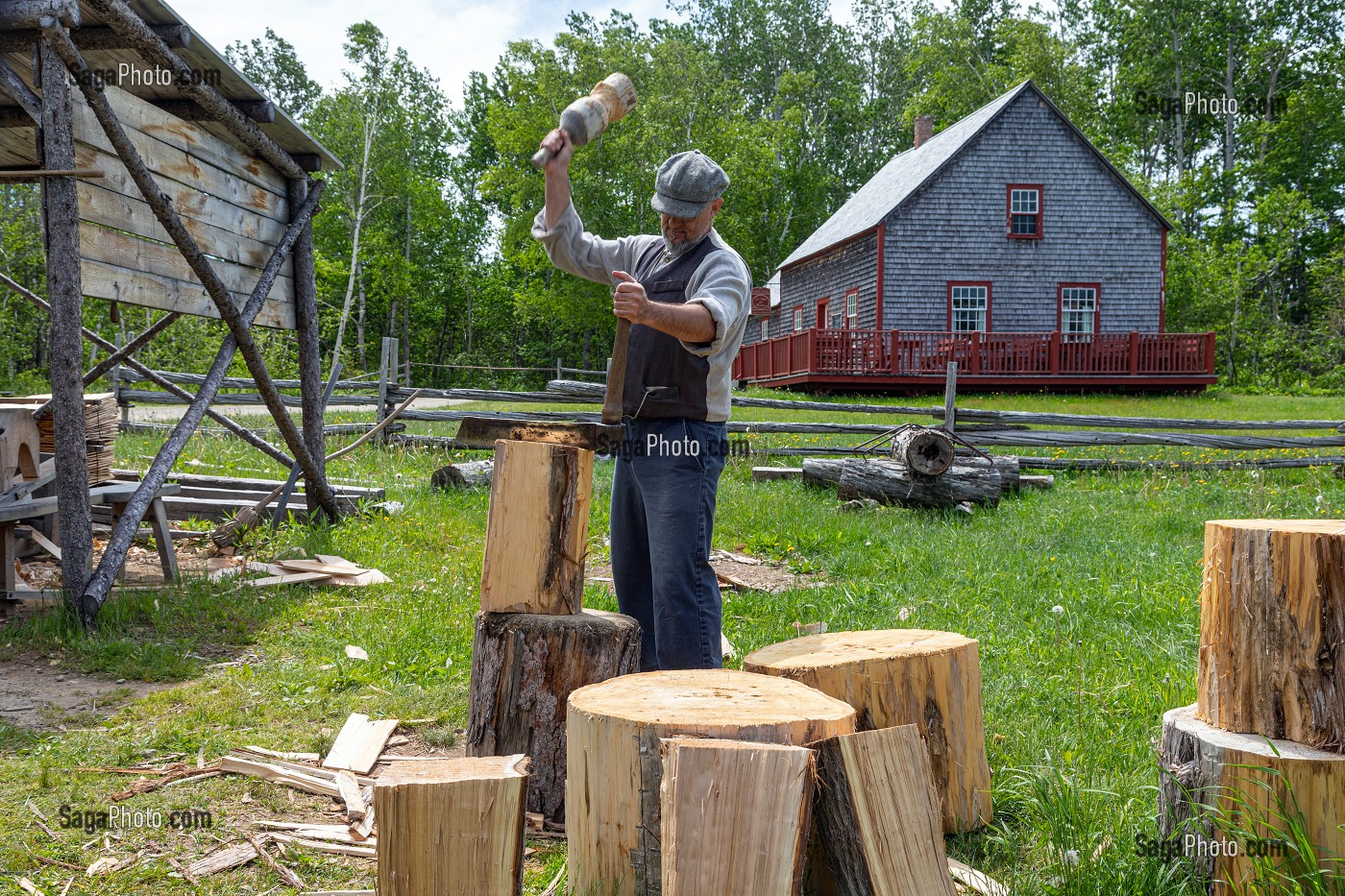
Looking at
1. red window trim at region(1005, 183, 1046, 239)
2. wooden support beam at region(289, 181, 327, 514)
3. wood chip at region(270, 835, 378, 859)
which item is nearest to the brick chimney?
red window trim at region(1005, 183, 1046, 239)

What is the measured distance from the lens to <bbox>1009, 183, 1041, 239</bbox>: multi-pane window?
2397cm

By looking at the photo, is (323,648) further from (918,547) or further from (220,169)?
(918,547)

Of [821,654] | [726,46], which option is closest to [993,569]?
[821,654]

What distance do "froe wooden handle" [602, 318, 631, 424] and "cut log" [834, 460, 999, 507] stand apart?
245 inches

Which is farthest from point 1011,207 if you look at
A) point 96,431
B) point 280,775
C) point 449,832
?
point 449,832

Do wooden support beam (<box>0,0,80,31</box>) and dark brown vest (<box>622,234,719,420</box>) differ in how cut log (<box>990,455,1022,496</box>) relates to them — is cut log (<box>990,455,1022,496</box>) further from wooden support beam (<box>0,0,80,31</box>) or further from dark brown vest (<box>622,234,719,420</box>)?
wooden support beam (<box>0,0,80,31</box>)

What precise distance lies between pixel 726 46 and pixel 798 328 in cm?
1950

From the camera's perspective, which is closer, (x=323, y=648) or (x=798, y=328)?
(x=323, y=648)

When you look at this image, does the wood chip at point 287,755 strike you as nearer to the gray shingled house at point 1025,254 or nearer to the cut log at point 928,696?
the cut log at point 928,696

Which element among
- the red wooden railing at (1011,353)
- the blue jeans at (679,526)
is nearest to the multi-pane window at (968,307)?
the red wooden railing at (1011,353)

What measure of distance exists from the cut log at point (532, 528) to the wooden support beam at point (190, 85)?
147 inches

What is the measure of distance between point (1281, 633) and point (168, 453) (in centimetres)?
545

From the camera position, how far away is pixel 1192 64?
3653cm

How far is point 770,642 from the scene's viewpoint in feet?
16.1
